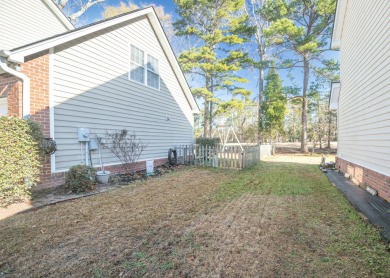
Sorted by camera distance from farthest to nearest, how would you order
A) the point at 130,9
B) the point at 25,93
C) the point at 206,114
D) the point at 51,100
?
1. the point at 130,9
2. the point at 206,114
3. the point at 51,100
4. the point at 25,93

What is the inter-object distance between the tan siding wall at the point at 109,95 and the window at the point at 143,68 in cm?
28

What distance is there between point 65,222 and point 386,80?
22.6 ft

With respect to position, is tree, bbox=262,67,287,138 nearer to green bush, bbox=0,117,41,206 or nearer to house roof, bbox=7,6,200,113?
house roof, bbox=7,6,200,113

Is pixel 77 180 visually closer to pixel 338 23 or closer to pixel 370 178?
pixel 370 178

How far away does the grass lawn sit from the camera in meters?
2.39

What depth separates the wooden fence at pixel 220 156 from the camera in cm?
1025

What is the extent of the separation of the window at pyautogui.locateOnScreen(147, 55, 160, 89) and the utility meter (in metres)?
4.14

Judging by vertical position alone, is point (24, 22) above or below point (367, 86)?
above

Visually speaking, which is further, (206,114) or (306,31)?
(306,31)

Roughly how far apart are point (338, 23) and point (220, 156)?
782 cm

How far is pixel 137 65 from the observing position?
30.6 feet

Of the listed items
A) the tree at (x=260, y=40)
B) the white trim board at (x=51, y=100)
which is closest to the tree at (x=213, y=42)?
the tree at (x=260, y=40)

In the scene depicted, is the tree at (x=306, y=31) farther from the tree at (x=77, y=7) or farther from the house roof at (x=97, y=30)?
the tree at (x=77, y=7)

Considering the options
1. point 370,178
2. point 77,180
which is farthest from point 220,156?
point 77,180
